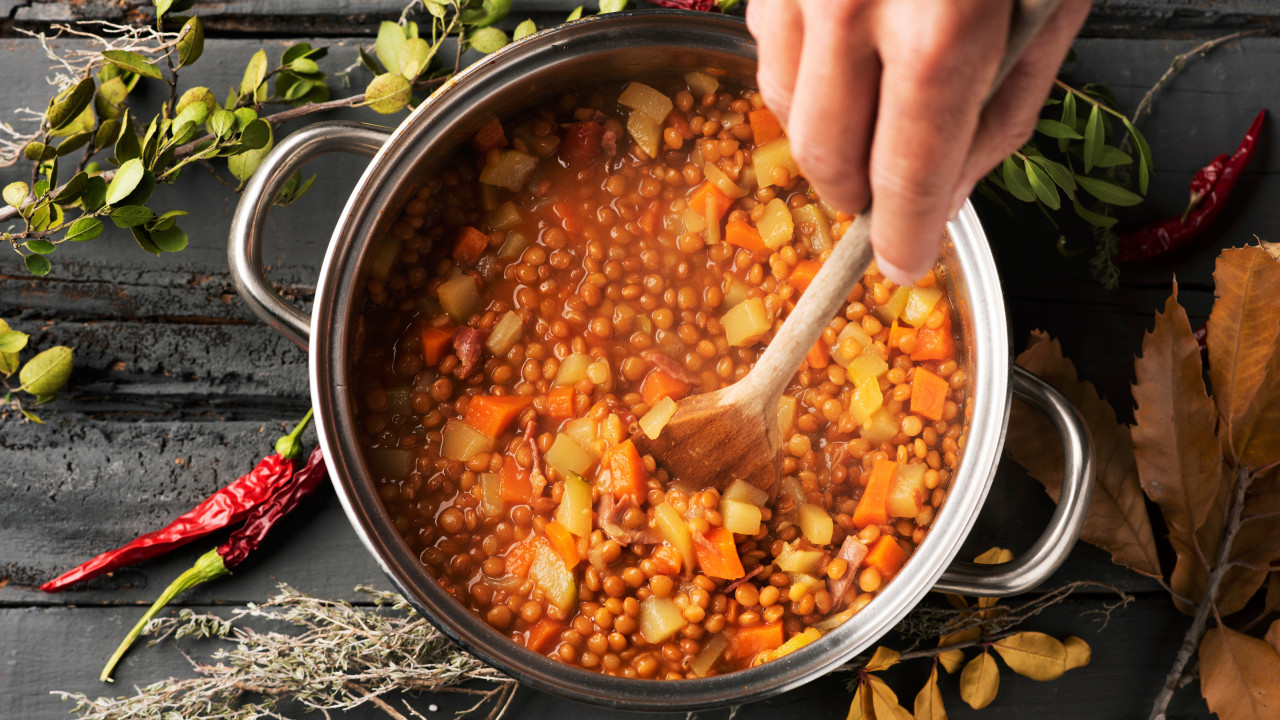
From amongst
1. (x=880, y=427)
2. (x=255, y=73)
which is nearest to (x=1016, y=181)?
(x=880, y=427)

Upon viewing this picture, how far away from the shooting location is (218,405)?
259 centimetres

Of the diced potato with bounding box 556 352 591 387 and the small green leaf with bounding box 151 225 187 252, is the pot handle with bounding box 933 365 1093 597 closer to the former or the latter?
the diced potato with bounding box 556 352 591 387

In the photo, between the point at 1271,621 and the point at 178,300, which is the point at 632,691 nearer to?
the point at 178,300

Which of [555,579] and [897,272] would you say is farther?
[555,579]

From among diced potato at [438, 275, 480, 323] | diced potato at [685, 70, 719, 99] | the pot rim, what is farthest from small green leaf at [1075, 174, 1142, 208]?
diced potato at [438, 275, 480, 323]

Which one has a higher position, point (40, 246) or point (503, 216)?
point (40, 246)

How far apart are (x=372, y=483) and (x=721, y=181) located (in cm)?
127

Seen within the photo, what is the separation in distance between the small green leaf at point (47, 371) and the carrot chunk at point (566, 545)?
1.59 m

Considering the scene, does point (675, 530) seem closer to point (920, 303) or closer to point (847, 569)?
point (847, 569)

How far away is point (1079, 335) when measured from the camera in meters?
2.60

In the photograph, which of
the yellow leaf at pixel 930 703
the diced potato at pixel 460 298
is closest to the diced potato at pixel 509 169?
the diced potato at pixel 460 298

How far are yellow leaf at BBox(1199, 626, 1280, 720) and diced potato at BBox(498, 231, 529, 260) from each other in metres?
2.38

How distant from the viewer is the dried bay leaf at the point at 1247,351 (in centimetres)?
213

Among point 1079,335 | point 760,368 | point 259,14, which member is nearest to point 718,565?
point 760,368
